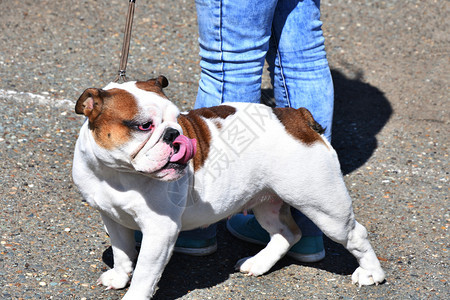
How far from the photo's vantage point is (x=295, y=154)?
3348 millimetres

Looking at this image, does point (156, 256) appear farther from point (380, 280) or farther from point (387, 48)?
point (387, 48)

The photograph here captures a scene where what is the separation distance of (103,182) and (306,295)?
4.45 ft

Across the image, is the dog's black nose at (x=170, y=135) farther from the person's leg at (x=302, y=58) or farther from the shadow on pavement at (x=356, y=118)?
the shadow on pavement at (x=356, y=118)

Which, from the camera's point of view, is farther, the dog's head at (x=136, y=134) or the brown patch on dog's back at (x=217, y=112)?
the brown patch on dog's back at (x=217, y=112)

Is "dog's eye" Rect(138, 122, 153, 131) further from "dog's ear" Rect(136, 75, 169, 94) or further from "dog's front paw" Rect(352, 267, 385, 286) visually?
"dog's front paw" Rect(352, 267, 385, 286)

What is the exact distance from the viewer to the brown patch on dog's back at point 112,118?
2.84m

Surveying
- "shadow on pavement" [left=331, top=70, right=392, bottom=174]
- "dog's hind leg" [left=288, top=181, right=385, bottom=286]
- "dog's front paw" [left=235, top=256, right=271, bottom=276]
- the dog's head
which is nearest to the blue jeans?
"dog's front paw" [left=235, top=256, right=271, bottom=276]

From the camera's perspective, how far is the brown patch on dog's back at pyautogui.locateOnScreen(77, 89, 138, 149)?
2.84 meters

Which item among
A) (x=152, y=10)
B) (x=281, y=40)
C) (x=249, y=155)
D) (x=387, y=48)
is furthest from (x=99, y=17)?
(x=249, y=155)

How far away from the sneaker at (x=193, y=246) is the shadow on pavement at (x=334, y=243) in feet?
0.13

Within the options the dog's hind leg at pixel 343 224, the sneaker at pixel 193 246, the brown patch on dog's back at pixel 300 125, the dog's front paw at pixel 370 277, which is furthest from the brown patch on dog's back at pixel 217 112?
the dog's front paw at pixel 370 277

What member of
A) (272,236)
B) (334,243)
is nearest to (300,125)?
(272,236)

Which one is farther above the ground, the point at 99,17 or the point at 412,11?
the point at 412,11

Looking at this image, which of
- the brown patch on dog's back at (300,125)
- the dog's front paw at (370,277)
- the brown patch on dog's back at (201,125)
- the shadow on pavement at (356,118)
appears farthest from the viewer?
the shadow on pavement at (356,118)
